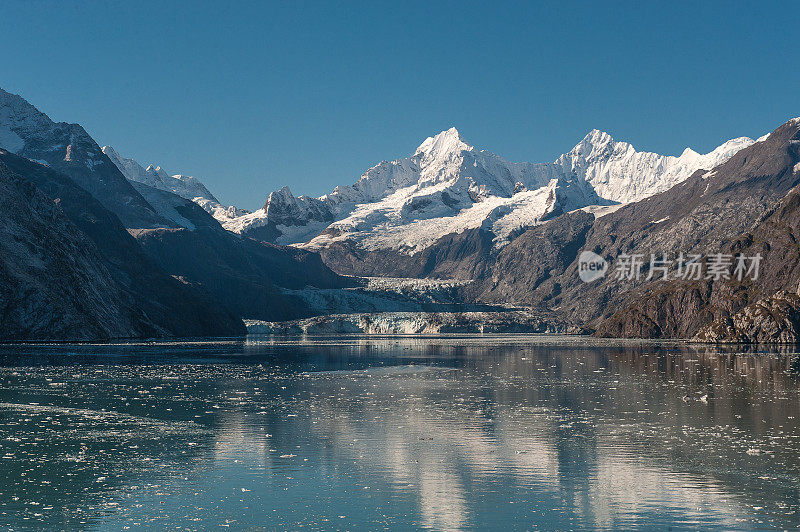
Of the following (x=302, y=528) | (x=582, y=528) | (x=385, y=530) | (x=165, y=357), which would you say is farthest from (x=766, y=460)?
(x=165, y=357)

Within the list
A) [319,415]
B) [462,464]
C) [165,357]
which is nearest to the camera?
[462,464]

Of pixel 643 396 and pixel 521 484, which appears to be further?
pixel 643 396

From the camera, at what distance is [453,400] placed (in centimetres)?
8444

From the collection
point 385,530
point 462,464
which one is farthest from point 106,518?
point 462,464

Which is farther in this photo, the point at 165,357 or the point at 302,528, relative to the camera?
the point at 165,357

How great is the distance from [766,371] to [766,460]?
7497 centimetres

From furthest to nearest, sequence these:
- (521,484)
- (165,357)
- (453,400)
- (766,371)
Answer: (165,357)
(766,371)
(453,400)
(521,484)

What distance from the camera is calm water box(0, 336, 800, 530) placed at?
3878 cm

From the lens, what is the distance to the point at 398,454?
53.2 metres

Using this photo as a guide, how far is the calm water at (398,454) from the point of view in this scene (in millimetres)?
38781

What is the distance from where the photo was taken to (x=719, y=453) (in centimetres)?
5288

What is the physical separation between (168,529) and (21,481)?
1373cm

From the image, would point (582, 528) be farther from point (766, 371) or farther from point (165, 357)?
point (165, 357)

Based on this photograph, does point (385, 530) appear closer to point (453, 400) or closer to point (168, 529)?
point (168, 529)
